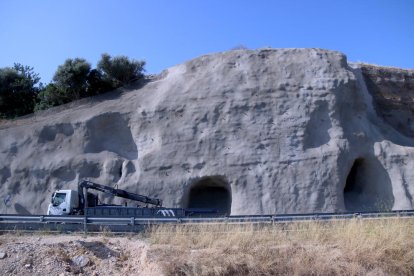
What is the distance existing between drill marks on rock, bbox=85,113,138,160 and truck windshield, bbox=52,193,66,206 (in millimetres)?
5562

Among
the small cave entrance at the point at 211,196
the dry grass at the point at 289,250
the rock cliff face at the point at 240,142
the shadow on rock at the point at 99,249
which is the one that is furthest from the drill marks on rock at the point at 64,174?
the shadow on rock at the point at 99,249

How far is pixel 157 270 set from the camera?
1157 cm

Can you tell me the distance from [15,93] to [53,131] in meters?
9.52

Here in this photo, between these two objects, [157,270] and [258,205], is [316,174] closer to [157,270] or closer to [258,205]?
[258,205]

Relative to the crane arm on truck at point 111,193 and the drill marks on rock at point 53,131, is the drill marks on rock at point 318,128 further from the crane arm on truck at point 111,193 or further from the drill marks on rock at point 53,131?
the drill marks on rock at point 53,131

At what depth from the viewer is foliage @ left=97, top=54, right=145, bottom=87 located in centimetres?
3450

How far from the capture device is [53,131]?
96.3ft

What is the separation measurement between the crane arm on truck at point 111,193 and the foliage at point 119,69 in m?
12.6

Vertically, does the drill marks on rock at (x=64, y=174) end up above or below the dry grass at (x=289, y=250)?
above

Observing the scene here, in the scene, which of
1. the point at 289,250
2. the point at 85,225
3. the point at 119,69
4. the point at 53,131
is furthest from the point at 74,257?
the point at 119,69

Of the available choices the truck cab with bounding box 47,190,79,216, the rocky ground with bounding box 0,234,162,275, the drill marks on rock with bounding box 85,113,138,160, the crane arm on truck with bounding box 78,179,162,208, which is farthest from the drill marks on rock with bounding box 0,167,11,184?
the rocky ground with bounding box 0,234,162,275

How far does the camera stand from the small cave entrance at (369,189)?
85.6 feet

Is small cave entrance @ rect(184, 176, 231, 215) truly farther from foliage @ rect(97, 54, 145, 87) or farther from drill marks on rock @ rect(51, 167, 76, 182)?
foliage @ rect(97, 54, 145, 87)

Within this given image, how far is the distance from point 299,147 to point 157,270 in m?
16.4
